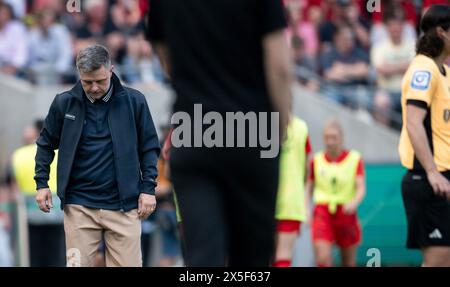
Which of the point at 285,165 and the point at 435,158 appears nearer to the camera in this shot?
the point at 435,158

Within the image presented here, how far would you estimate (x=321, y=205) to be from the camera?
1312 centimetres

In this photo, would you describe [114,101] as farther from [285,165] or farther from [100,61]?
[285,165]

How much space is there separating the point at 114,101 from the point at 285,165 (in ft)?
11.7

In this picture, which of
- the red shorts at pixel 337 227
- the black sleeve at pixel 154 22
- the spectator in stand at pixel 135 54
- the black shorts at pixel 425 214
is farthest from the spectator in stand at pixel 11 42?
the black sleeve at pixel 154 22

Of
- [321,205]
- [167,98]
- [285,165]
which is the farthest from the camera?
[167,98]

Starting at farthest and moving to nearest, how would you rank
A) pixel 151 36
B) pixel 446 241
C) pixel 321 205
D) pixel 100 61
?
1. pixel 321 205
2. pixel 446 241
3. pixel 100 61
4. pixel 151 36

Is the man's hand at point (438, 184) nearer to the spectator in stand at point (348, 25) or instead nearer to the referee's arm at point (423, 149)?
the referee's arm at point (423, 149)

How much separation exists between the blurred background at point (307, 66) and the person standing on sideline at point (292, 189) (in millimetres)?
3643

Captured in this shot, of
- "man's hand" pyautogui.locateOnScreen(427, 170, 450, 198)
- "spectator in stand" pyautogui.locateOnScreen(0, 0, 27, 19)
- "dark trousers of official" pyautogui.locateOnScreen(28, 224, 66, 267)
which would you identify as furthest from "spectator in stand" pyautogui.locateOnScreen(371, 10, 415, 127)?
"man's hand" pyautogui.locateOnScreen(427, 170, 450, 198)

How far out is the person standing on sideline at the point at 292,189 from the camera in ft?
38.8

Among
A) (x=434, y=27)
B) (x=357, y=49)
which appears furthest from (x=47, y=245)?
(x=434, y=27)

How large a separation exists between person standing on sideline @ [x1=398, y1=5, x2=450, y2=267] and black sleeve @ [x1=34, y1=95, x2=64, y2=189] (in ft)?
8.40

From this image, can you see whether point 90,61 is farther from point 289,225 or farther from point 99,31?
point 99,31
